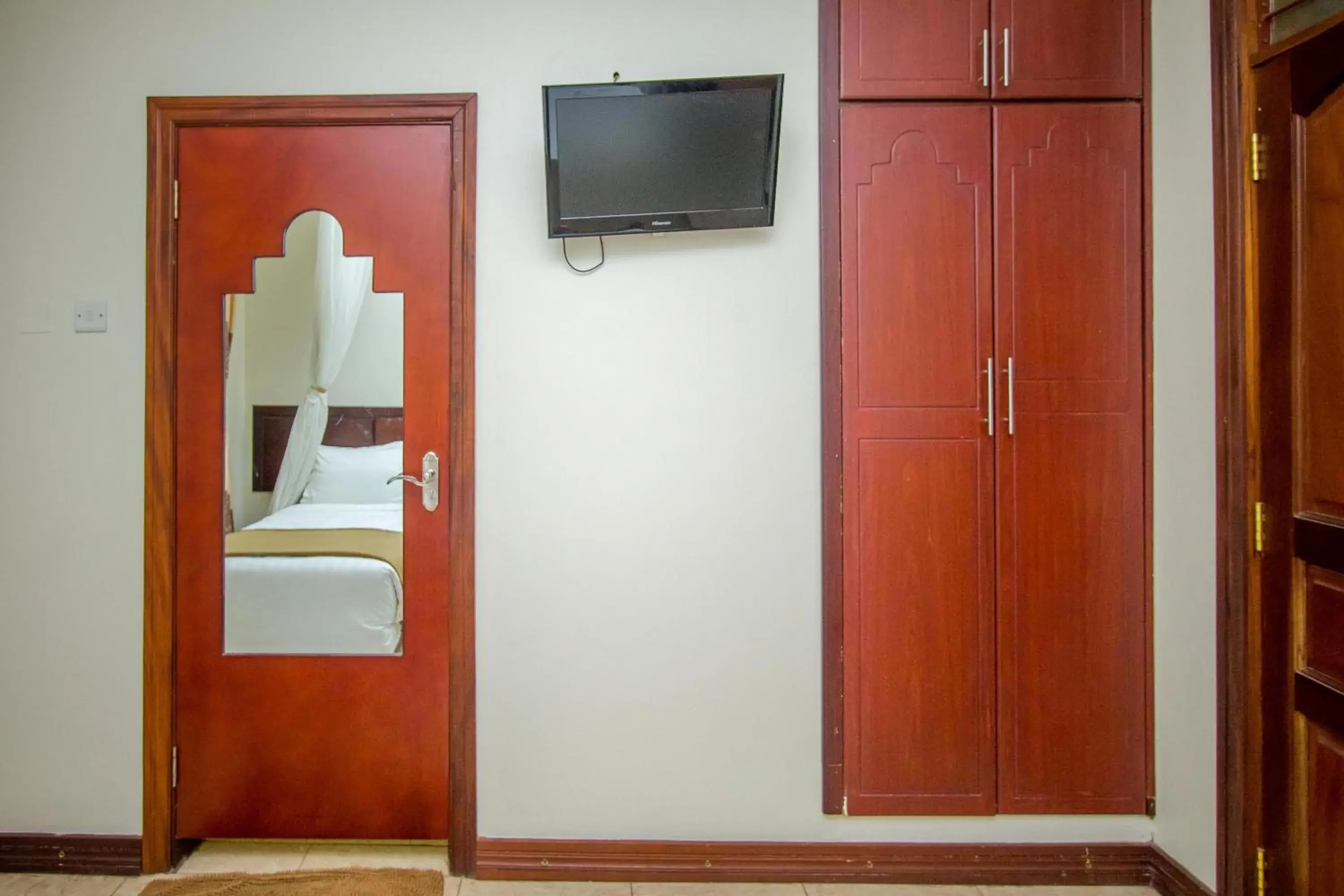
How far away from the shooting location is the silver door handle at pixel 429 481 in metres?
2.19

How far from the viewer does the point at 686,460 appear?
2186 millimetres

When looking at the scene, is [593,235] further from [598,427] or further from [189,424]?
[189,424]

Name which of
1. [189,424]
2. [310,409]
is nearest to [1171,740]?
[310,409]

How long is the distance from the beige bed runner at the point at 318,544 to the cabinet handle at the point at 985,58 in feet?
6.38

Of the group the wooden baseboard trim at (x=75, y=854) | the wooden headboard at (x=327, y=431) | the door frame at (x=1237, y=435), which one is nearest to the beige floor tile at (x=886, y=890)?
the door frame at (x=1237, y=435)

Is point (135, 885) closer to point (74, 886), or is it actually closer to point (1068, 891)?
point (74, 886)

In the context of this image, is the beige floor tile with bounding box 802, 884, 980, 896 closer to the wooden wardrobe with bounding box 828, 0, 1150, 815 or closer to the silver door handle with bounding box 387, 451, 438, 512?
the wooden wardrobe with bounding box 828, 0, 1150, 815

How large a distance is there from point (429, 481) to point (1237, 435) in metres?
1.94

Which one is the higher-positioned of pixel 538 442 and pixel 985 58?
pixel 985 58

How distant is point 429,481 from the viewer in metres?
2.19

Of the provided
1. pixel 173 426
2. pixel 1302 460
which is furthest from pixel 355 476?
pixel 1302 460

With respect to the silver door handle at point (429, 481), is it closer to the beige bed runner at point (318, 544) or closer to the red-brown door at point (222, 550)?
the red-brown door at point (222, 550)

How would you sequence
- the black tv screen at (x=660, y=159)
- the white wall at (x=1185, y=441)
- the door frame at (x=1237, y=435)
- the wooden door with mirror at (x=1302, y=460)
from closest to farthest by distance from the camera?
the wooden door with mirror at (x=1302, y=460) < the door frame at (x=1237, y=435) < the white wall at (x=1185, y=441) < the black tv screen at (x=660, y=159)

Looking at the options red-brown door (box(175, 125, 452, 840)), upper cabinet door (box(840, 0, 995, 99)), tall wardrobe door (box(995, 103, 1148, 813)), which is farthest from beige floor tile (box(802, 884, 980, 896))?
upper cabinet door (box(840, 0, 995, 99))
